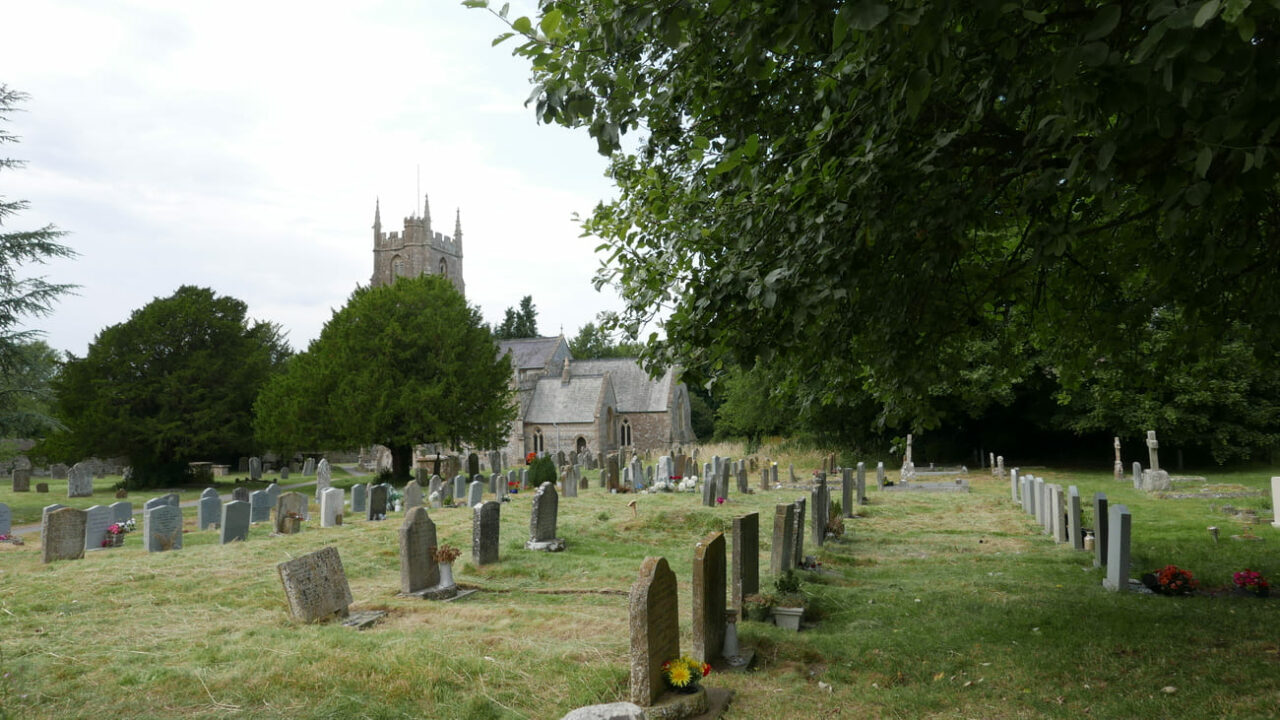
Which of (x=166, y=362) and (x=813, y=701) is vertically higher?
(x=166, y=362)

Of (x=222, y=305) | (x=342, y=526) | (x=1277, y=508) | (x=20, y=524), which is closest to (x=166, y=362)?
(x=222, y=305)

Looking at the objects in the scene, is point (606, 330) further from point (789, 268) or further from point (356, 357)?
point (356, 357)

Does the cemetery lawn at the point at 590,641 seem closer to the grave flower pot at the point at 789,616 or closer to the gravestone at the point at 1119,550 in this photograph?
the grave flower pot at the point at 789,616

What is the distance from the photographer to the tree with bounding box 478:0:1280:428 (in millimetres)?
3551

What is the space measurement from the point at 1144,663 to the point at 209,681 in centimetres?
737

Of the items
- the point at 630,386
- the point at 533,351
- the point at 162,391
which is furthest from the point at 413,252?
the point at 162,391

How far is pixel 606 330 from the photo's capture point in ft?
29.2

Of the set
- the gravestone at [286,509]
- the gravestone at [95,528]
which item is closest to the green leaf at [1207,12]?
the gravestone at [286,509]

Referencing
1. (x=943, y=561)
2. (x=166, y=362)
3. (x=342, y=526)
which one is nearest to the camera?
(x=943, y=561)

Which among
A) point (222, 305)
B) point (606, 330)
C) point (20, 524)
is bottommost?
point (20, 524)

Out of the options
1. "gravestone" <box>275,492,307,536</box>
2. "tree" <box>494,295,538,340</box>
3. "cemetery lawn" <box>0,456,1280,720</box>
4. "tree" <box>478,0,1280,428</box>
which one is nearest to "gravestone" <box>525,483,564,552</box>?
"cemetery lawn" <box>0,456,1280,720</box>

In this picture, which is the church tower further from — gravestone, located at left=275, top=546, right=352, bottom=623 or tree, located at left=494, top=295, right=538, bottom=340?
gravestone, located at left=275, top=546, right=352, bottom=623

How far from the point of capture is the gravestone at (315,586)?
304 inches

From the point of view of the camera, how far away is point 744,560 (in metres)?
8.10
